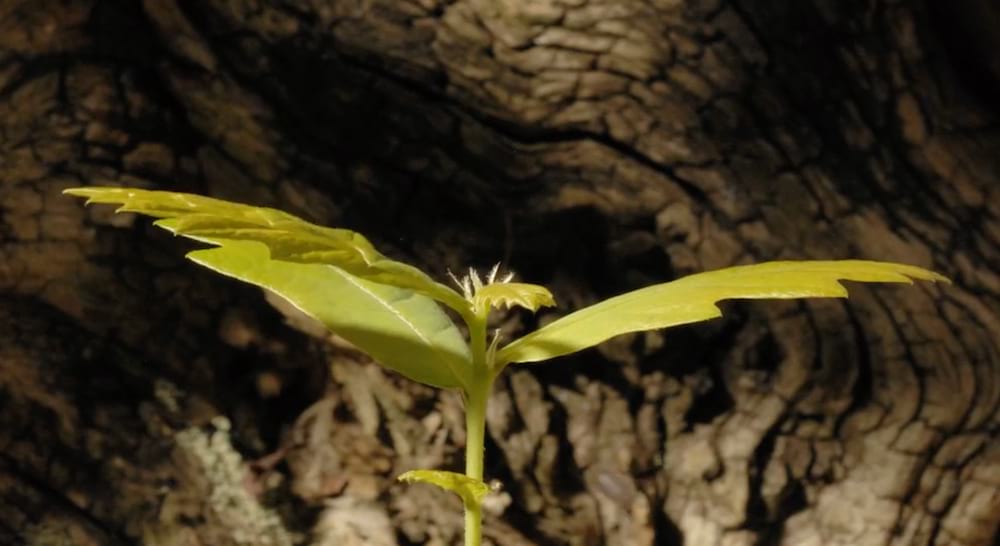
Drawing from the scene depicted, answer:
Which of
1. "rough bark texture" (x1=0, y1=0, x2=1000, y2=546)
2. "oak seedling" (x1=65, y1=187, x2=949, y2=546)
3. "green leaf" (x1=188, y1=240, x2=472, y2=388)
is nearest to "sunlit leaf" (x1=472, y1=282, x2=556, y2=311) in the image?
"oak seedling" (x1=65, y1=187, x2=949, y2=546)

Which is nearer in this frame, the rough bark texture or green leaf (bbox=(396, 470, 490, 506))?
green leaf (bbox=(396, 470, 490, 506))

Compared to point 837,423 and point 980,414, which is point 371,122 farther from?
point 980,414

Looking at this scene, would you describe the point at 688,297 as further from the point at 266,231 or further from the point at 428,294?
the point at 266,231

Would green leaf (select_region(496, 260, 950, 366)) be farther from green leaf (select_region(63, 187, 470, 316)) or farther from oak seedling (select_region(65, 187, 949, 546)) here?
green leaf (select_region(63, 187, 470, 316))

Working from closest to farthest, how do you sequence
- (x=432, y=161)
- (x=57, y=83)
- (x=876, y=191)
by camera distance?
1. (x=57, y=83)
2. (x=432, y=161)
3. (x=876, y=191)

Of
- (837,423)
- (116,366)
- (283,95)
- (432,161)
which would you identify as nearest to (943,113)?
(837,423)

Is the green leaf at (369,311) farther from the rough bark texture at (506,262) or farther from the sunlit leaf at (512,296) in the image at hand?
the rough bark texture at (506,262)

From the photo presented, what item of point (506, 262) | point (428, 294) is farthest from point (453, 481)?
point (506, 262)
